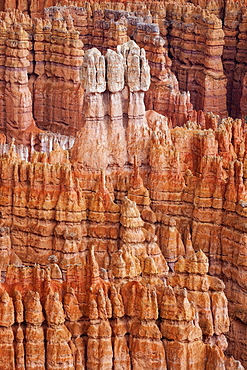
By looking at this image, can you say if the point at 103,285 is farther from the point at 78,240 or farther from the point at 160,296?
the point at 78,240

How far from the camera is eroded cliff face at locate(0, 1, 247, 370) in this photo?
89.6 feet

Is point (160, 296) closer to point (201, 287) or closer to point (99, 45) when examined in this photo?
point (201, 287)

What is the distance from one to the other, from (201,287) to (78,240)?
17.5ft

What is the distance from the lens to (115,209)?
33531 millimetres

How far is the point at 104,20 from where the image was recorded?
5484cm

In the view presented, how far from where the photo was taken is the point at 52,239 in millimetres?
34125

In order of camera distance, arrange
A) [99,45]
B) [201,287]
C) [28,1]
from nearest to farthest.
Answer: [201,287] < [99,45] < [28,1]

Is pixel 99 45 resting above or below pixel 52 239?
above

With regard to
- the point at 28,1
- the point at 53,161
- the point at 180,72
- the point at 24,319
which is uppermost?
the point at 28,1

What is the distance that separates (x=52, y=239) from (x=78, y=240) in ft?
A: 2.89

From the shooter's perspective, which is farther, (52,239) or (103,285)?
(52,239)

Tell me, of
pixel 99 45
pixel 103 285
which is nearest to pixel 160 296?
pixel 103 285

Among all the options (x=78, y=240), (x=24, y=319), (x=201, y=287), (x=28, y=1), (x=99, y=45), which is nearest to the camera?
(x=24, y=319)

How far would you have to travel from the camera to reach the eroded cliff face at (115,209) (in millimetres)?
27297
